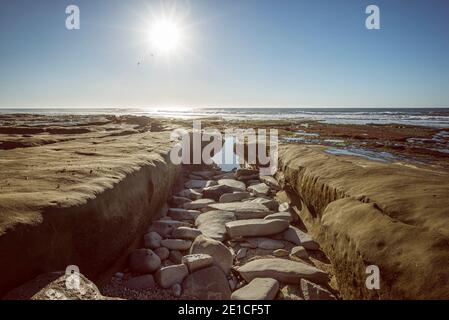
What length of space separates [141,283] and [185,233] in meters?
1.72

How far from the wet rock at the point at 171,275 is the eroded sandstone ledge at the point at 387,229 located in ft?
7.36

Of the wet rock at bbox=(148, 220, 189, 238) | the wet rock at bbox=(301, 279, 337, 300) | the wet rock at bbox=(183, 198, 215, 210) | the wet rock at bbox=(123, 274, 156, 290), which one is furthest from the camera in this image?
the wet rock at bbox=(183, 198, 215, 210)

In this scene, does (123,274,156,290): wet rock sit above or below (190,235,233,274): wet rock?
below

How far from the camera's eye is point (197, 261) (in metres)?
4.55

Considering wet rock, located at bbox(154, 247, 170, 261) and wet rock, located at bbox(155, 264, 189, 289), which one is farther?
wet rock, located at bbox(154, 247, 170, 261)

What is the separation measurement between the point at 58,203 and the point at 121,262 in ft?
5.29

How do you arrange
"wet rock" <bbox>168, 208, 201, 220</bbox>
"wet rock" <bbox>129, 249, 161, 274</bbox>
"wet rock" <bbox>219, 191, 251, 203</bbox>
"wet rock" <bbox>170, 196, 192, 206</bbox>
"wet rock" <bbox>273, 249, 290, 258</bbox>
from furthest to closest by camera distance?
"wet rock" <bbox>170, 196, 192, 206</bbox> → "wet rock" <bbox>219, 191, 251, 203</bbox> → "wet rock" <bbox>168, 208, 201, 220</bbox> → "wet rock" <bbox>273, 249, 290, 258</bbox> → "wet rock" <bbox>129, 249, 161, 274</bbox>

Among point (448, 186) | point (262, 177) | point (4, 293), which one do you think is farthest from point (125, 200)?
point (262, 177)

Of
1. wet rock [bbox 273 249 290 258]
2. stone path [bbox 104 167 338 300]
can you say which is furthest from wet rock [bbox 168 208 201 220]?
wet rock [bbox 273 249 290 258]

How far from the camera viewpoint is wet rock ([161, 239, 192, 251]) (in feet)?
18.1

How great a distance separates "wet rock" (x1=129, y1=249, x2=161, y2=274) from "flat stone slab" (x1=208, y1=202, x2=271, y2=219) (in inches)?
102

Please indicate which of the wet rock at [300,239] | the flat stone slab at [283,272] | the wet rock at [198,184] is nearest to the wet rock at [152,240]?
the flat stone slab at [283,272]

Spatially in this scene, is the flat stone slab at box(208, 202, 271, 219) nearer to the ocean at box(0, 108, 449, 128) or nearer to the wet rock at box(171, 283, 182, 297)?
the wet rock at box(171, 283, 182, 297)

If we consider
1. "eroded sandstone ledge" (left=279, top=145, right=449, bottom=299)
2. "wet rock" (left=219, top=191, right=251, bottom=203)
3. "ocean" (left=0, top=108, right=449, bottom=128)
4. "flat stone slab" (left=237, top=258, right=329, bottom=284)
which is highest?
"ocean" (left=0, top=108, right=449, bottom=128)
